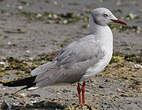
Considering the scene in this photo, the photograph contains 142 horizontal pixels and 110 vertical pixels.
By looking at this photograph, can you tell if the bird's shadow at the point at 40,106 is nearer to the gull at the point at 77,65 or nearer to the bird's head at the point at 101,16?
the gull at the point at 77,65

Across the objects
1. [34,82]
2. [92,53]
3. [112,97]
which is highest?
[92,53]

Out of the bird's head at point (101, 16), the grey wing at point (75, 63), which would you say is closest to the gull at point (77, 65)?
the grey wing at point (75, 63)

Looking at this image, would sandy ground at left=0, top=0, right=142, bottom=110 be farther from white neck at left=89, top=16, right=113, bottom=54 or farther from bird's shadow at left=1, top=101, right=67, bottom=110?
white neck at left=89, top=16, right=113, bottom=54

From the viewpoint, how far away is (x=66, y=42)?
36.4ft

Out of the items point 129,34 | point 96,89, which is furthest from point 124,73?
point 129,34

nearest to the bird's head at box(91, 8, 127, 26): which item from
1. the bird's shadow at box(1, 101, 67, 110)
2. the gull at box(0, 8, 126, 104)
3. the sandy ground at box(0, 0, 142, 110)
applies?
the gull at box(0, 8, 126, 104)

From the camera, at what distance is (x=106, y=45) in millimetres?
5336

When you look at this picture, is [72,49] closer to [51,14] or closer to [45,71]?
[45,71]

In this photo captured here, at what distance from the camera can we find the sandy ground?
232 inches

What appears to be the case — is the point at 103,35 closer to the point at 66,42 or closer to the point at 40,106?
the point at 40,106

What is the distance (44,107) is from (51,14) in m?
10.4

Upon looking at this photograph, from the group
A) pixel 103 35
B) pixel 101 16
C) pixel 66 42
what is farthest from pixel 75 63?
pixel 66 42

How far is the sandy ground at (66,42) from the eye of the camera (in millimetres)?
5895

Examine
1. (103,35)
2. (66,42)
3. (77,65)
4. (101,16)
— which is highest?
(101,16)
